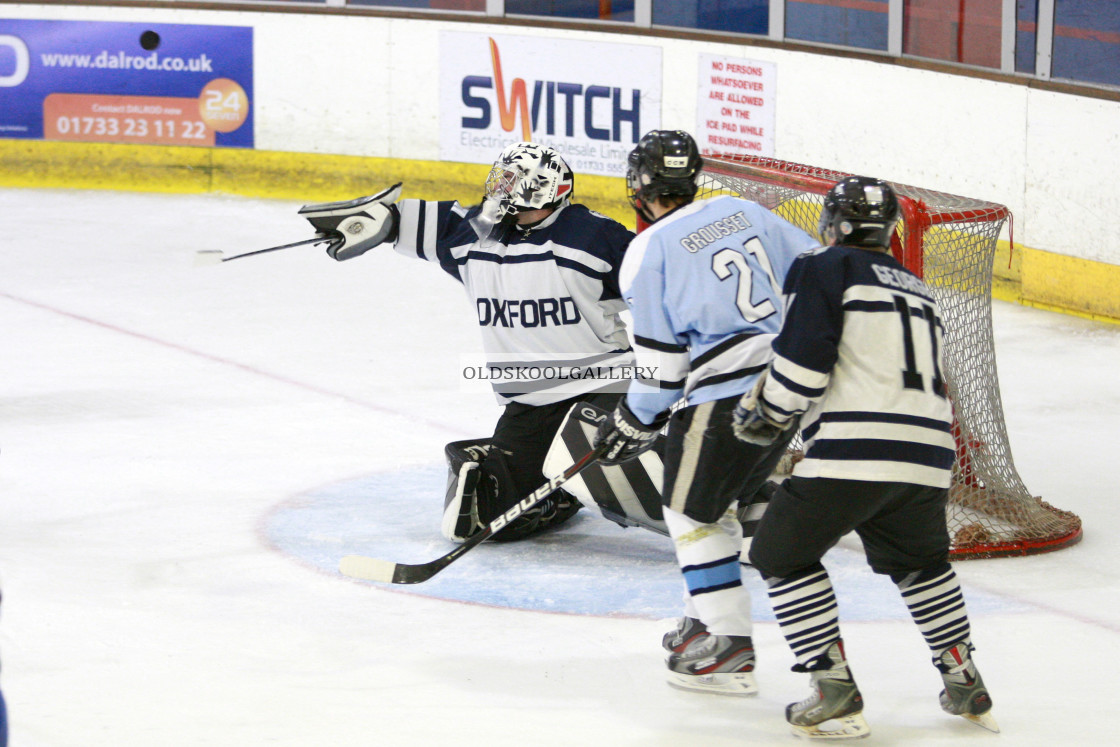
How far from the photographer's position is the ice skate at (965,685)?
108 inches

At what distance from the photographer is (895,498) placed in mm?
2654

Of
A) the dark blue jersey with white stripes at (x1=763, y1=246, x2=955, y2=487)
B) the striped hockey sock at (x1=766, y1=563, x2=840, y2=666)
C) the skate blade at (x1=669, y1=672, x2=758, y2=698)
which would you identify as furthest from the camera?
the skate blade at (x1=669, y1=672, x2=758, y2=698)

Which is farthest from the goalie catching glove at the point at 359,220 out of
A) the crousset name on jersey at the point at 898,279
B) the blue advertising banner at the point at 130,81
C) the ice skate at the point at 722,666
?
the blue advertising banner at the point at 130,81

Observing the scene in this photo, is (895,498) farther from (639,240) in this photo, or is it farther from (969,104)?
(969,104)

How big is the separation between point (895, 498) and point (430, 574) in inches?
43.3

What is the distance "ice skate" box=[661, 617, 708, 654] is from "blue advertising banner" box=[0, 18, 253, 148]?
6.56 metres

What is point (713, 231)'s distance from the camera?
9.52 feet

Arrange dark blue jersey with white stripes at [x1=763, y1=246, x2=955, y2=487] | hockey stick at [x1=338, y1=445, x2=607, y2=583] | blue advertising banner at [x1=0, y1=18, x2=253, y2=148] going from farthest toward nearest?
blue advertising banner at [x1=0, y1=18, x2=253, y2=148]
hockey stick at [x1=338, y1=445, x2=607, y2=583]
dark blue jersey with white stripes at [x1=763, y1=246, x2=955, y2=487]

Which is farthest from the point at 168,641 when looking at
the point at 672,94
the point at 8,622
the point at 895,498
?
the point at 672,94

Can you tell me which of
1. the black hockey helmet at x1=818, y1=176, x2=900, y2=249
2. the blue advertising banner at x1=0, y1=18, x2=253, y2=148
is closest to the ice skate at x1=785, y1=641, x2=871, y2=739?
the black hockey helmet at x1=818, y1=176, x2=900, y2=249

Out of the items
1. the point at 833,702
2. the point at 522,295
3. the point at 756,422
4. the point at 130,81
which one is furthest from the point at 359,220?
the point at 130,81

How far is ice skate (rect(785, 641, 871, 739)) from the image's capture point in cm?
271

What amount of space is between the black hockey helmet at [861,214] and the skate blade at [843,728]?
2.68 ft

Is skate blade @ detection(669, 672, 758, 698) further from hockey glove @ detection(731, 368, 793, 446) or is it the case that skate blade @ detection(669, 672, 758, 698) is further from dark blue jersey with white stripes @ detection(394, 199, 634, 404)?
dark blue jersey with white stripes @ detection(394, 199, 634, 404)
